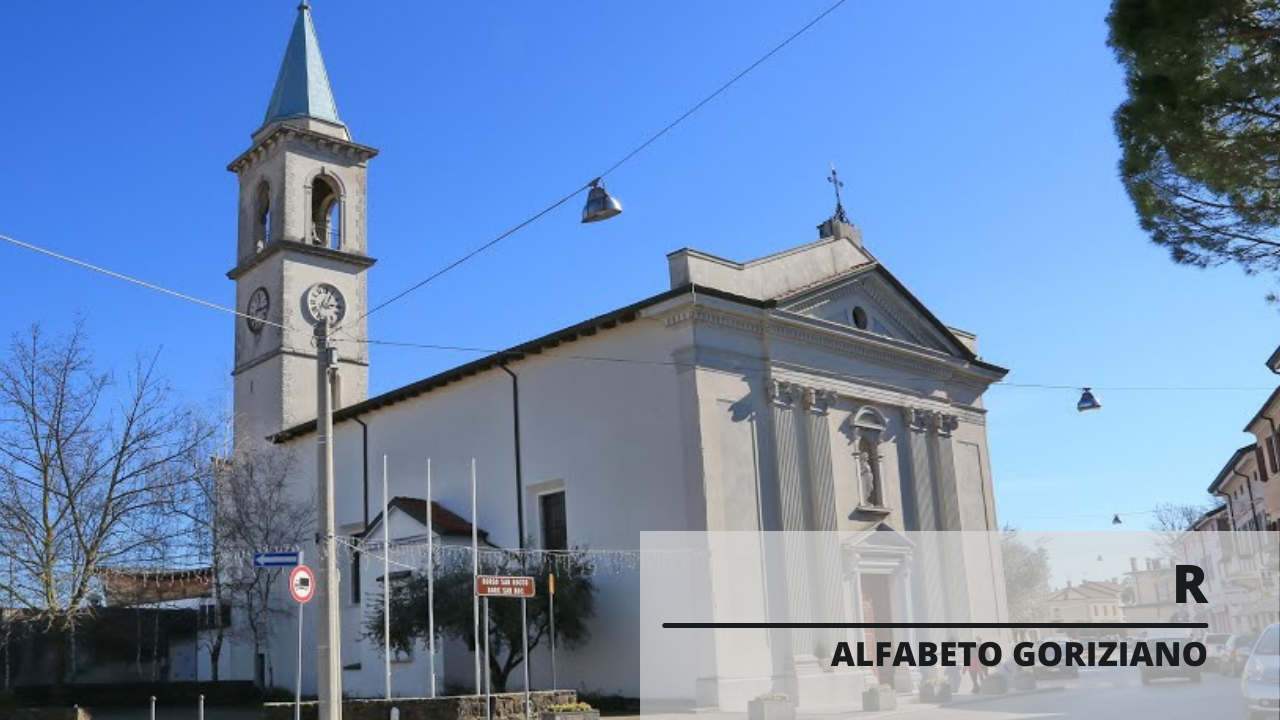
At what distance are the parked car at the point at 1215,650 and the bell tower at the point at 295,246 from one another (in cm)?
2855

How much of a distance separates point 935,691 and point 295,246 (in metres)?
26.9

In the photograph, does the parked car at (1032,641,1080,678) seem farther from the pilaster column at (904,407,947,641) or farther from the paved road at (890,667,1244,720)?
the pilaster column at (904,407,947,641)

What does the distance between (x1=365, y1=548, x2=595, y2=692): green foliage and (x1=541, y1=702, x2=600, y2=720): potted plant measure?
577 centimetres

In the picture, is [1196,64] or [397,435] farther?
[397,435]

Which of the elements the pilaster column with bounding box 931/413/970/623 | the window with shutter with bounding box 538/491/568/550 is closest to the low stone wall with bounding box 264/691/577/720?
the window with shutter with bounding box 538/491/568/550

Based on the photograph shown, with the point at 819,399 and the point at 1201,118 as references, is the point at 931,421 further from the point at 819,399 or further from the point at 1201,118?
the point at 1201,118

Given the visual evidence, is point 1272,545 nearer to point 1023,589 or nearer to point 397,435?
point 1023,589

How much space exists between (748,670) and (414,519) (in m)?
9.42

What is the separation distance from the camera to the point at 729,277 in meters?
26.9

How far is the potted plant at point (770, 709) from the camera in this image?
796 inches

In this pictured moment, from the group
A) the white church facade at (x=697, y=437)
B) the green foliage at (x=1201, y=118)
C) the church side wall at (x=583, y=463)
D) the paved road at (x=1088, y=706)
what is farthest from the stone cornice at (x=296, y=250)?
the green foliage at (x=1201, y=118)

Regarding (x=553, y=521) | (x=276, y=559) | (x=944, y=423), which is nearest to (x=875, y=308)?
(x=944, y=423)

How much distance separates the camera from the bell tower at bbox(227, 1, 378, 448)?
39906mm

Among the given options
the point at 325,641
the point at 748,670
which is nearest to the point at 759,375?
the point at 748,670
